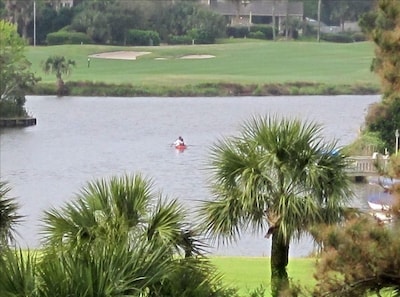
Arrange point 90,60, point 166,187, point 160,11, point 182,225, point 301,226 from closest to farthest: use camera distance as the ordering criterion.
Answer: point 182,225
point 301,226
point 166,187
point 90,60
point 160,11

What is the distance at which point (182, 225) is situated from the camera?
44.0ft

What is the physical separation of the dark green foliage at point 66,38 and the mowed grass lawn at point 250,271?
96.4 m

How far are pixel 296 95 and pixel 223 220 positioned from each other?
81.2 m

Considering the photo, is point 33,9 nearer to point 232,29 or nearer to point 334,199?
point 232,29

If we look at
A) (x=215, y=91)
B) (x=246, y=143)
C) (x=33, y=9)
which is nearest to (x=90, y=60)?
(x=33, y=9)

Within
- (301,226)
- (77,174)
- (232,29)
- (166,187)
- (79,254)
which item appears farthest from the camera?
(232,29)

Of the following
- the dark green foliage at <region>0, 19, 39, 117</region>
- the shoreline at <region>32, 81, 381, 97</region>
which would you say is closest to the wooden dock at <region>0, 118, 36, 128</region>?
the dark green foliage at <region>0, 19, 39, 117</region>

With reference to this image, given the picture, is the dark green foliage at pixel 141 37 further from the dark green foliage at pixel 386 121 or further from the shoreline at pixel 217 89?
the dark green foliage at pixel 386 121

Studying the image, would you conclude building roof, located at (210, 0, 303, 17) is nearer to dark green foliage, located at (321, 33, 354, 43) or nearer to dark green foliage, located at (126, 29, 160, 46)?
dark green foliage, located at (321, 33, 354, 43)

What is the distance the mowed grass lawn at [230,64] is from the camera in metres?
103

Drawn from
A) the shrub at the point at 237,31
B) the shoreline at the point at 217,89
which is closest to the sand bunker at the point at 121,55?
the shrub at the point at 237,31

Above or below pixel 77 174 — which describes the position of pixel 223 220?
above

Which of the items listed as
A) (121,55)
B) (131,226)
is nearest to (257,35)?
(121,55)

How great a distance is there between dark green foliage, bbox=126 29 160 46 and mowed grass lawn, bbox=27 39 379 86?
1.96 metres
